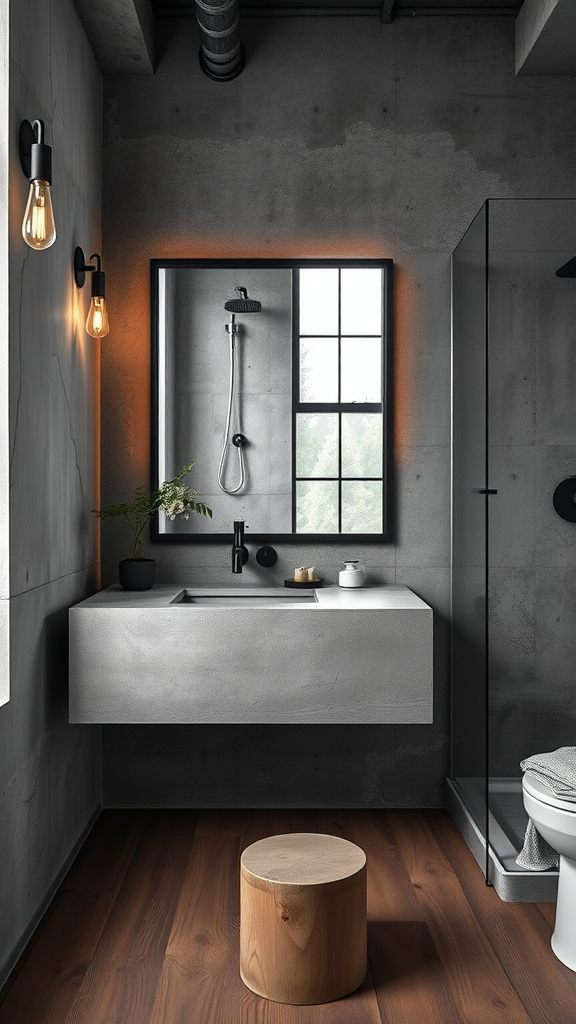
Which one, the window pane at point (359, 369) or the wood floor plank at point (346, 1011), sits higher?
the window pane at point (359, 369)

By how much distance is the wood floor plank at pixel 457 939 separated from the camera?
2.08 meters

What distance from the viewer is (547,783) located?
2.36m

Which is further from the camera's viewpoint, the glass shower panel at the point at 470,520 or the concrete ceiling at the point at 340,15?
the concrete ceiling at the point at 340,15

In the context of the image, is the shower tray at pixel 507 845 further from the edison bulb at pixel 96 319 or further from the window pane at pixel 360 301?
the edison bulb at pixel 96 319

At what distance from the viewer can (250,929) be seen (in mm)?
2145

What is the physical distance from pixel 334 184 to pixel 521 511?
1.60 meters

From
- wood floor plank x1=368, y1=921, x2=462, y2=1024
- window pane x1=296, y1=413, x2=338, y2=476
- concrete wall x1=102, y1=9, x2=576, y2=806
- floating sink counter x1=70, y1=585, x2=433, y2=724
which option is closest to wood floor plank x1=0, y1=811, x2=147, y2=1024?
concrete wall x1=102, y1=9, x2=576, y2=806

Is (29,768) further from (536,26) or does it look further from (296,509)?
(536,26)

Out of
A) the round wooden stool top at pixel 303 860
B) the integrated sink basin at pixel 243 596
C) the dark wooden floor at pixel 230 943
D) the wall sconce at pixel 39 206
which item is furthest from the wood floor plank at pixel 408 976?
the wall sconce at pixel 39 206

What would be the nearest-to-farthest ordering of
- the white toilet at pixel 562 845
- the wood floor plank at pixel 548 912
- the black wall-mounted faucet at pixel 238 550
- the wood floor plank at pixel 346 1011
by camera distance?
the wood floor plank at pixel 346 1011 → the white toilet at pixel 562 845 → the wood floor plank at pixel 548 912 → the black wall-mounted faucet at pixel 238 550

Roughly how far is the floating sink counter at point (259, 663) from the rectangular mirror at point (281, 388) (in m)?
0.69

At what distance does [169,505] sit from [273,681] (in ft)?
2.69

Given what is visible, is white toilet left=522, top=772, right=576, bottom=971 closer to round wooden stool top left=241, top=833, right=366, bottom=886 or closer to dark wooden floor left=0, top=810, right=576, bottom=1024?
dark wooden floor left=0, top=810, right=576, bottom=1024

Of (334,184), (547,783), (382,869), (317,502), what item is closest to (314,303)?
(334,184)
